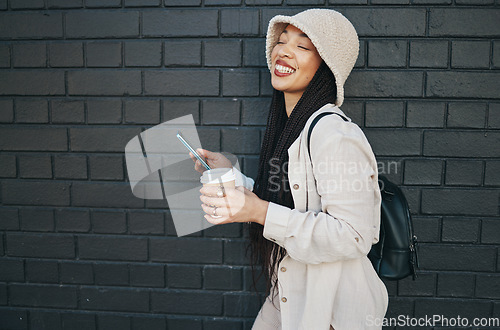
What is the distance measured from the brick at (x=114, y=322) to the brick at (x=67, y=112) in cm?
137

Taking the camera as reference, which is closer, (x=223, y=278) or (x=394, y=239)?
(x=394, y=239)

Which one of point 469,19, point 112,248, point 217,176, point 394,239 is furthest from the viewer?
point 112,248

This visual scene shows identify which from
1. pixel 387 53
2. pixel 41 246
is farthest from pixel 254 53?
pixel 41 246

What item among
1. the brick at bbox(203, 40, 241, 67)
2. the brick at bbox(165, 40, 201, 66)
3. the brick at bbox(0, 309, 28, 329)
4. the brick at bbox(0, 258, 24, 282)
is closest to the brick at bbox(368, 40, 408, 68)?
the brick at bbox(203, 40, 241, 67)

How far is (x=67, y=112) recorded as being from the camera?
2.54m

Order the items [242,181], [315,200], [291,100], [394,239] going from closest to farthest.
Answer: [315,200] → [394,239] → [291,100] → [242,181]

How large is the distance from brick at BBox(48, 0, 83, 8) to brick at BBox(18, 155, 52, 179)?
0.99m

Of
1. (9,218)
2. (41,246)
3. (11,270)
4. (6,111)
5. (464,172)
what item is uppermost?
(6,111)

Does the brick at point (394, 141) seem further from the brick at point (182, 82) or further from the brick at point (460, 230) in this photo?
the brick at point (182, 82)

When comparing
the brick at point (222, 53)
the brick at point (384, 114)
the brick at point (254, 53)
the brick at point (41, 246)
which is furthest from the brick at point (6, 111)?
the brick at point (384, 114)

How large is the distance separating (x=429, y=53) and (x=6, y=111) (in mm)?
2779

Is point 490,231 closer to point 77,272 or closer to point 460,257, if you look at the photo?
point 460,257

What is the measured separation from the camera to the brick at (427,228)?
2434 millimetres

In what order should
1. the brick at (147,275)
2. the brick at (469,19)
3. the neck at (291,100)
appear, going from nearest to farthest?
the neck at (291,100), the brick at (469,19), the brick at (147,275)
